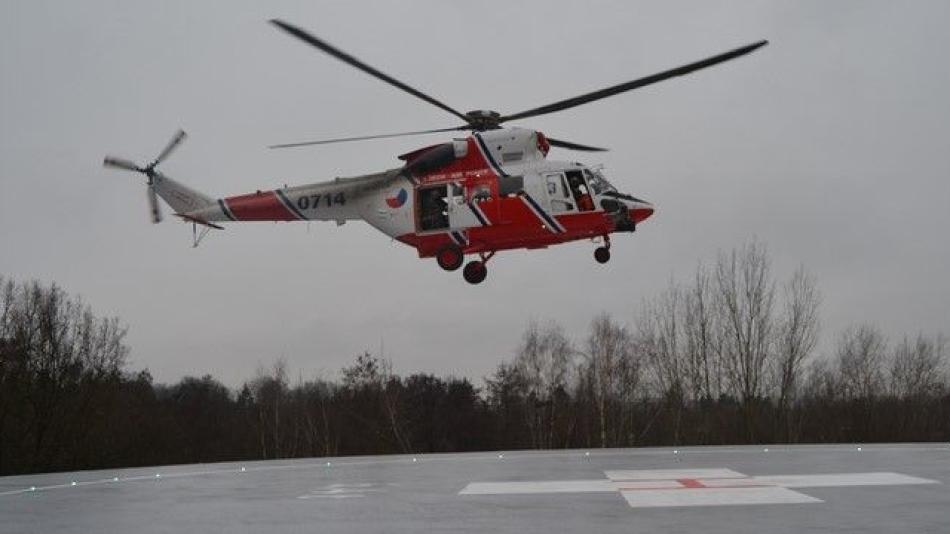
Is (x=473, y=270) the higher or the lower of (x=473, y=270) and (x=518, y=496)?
the higher

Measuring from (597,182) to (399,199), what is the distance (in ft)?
14.6

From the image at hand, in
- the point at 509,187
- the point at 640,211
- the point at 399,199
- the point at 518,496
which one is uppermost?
the point at 509,187

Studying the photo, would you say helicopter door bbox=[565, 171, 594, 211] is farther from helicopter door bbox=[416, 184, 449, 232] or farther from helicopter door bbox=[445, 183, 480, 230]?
helicopter door bbox=[416, 184, 449, 232]

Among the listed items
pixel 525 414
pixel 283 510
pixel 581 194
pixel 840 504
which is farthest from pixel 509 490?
pixel 525 414

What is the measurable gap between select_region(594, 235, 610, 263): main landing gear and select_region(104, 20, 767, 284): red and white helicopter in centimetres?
2

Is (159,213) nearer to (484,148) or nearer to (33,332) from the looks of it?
(484,148)

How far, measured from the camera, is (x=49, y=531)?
1359 cm

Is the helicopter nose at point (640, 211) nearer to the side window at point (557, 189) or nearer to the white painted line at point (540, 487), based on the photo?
the side window at point (557, 189)

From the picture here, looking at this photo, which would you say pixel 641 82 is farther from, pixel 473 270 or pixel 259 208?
pixel 259 208

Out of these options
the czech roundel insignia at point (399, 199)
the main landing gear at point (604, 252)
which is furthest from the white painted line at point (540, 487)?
the czech roundel insignia at point (399, 199)

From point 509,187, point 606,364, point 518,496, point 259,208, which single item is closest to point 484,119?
point 509,187

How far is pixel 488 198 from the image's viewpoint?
2319cm

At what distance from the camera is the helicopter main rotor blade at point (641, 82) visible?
19.0 metres

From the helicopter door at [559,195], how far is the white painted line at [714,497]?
710 cm
